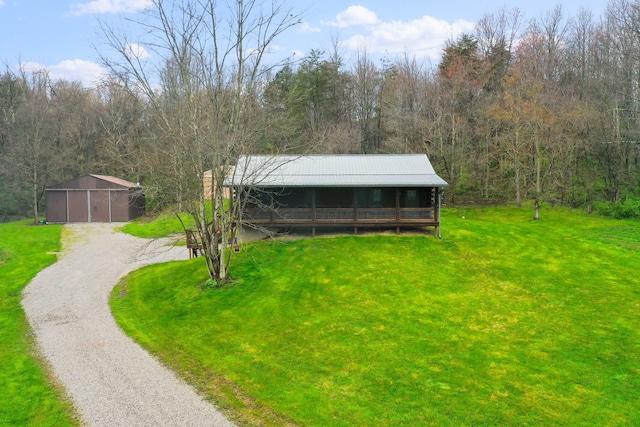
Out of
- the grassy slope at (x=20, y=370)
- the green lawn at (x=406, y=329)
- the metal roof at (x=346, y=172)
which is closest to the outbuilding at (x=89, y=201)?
the grassy slope at (x=20, y=370)

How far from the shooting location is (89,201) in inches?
1216

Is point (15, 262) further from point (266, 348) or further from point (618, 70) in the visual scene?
point (618, 70)

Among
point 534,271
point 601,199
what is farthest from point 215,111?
point 601,199

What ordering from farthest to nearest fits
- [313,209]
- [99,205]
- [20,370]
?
[99,205] → [313,209] → [20,370]

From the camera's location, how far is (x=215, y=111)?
13.6 m

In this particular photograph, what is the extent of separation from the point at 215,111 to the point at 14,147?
33.7m

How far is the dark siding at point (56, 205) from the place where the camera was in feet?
100

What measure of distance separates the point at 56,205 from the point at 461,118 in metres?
33.6

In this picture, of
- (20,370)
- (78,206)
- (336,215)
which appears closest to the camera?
(20,370)

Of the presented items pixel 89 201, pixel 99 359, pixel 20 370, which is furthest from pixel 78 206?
pixel 99 359

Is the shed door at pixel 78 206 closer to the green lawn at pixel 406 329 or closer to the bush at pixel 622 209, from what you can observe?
the green lawn at pixel 406 329

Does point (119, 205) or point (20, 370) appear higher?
point (119, 205)

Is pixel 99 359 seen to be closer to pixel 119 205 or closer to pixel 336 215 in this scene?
pixel 336 215

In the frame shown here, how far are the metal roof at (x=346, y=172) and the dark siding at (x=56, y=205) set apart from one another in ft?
59.7
